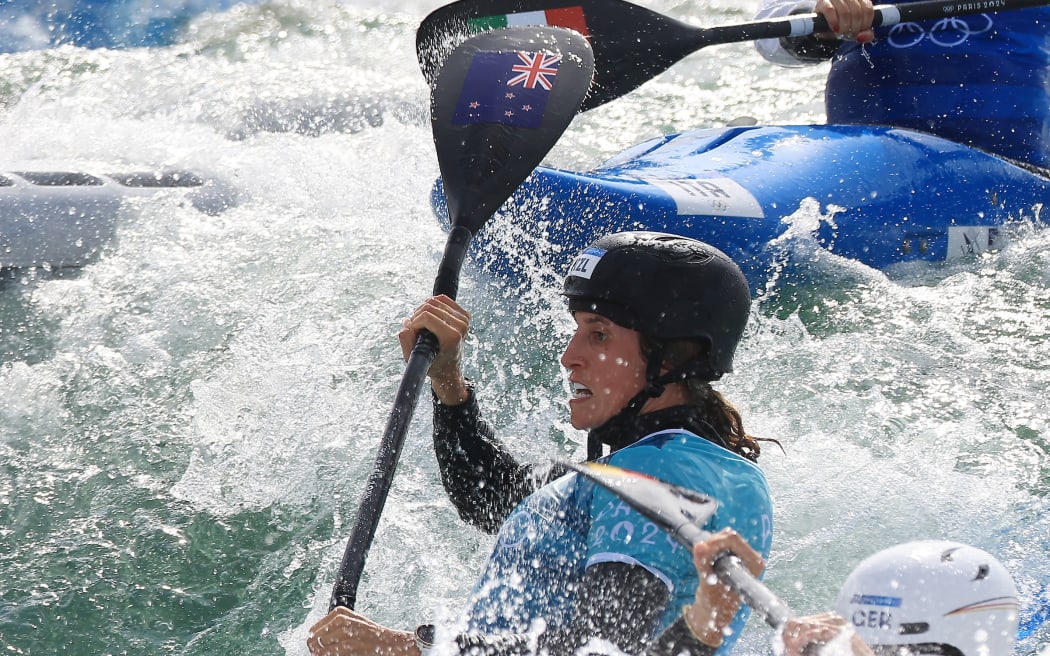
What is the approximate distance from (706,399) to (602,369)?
0.21 metres

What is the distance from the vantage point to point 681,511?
74.2 inches

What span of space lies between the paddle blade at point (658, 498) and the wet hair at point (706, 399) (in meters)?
0.32

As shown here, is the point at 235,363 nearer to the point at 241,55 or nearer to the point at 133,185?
the point at 133,185

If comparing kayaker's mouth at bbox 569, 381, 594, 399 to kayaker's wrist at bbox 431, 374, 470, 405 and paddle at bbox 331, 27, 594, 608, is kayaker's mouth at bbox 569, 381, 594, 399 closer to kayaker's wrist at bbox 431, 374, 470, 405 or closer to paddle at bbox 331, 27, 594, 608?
kayaker's wrist at bbox 431, 374, 470, 405

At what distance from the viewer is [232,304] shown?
5016 millimetres

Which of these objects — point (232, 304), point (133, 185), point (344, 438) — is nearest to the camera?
point (344, 438)

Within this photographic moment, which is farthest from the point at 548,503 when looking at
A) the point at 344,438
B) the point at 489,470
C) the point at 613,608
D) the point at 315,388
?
the point at 315,388

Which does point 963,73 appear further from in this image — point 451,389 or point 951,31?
point 451,389

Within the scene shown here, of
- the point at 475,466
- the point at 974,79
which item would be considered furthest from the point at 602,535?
the point at 974,79

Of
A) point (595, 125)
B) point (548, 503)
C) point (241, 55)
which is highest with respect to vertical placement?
point (548, 503)

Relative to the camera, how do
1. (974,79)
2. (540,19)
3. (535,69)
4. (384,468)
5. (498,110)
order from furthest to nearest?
1. (974,79)
2. (540,19)
3. (535,69)
4. (498,110)
5. (384,468)

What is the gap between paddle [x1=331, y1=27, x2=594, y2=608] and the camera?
336 centimetres

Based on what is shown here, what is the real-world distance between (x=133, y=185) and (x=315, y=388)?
6.65 ft

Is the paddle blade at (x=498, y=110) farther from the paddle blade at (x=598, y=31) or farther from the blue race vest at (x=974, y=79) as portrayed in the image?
the blue race vest at (x=974, y=79)
